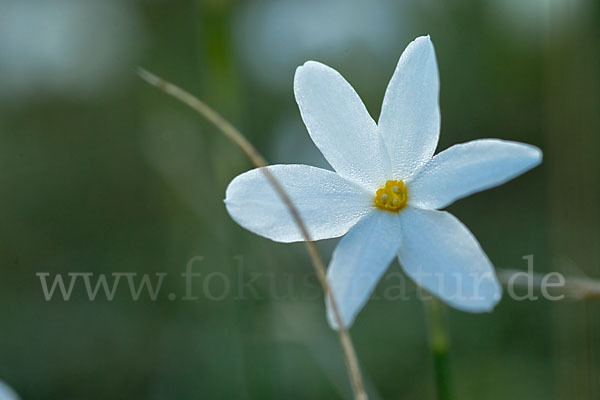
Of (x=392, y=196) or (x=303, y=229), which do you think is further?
(x=392, y=196)

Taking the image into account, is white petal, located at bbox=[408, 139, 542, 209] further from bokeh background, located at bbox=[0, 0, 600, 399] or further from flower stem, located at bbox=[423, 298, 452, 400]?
bokeh background, located at bbox=[0, 0, 600, 399]

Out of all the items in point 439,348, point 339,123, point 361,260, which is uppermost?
point 339,123

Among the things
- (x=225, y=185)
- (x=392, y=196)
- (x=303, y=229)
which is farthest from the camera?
(x=225, y=185)

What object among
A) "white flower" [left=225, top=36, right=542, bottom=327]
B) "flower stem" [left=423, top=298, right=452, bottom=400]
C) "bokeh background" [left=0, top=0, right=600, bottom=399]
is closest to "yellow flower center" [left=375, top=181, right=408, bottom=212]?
"white flower" [left=225, top=36, right=542, bottom=327]

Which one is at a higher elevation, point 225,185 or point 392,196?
point 392,196

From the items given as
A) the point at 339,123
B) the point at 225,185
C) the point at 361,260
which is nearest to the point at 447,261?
the point at 361,260

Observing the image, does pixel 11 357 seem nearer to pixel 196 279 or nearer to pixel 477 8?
pixel 196 279

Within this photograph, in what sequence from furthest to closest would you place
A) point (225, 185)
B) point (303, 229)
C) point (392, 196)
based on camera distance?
1. point (225, 185)
2. point (392, 196)
3. point (303, 229)

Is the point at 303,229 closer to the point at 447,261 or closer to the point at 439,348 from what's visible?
the point at 447,261
